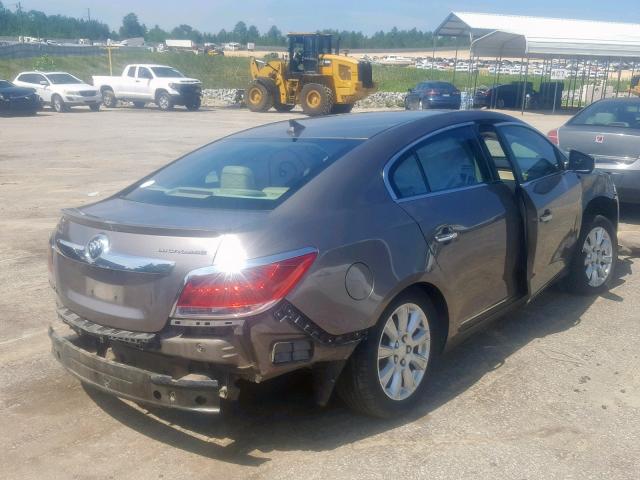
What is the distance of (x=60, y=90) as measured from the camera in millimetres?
32312

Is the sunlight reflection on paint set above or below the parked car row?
above

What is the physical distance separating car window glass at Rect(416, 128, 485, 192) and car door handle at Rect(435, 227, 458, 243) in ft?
0.90

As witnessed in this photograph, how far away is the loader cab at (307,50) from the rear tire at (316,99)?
743mm

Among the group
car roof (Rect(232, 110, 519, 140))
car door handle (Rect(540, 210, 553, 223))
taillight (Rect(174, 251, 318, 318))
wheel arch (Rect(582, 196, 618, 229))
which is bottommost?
wheel arch (Rect(582, 196, 618, 229))

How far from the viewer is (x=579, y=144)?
29.3 feet

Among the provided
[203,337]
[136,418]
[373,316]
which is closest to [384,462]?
[373,316]

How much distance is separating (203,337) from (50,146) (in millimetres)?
16527

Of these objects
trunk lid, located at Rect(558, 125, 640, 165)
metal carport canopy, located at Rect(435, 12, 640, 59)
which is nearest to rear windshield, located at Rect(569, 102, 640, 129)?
trunk lid, located at Rect(558, 125, 640, 165)

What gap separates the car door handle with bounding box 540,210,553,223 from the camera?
5.20 m

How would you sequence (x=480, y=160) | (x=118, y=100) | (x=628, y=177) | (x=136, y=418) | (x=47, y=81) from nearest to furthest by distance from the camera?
(x=136, y=418), (x=480, y=160), (x=628, y=177), (x=47, y=81), (x=118, y=100)

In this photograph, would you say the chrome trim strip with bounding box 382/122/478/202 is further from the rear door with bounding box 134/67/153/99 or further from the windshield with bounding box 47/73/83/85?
the rear door with bounding box 134/67/153/99

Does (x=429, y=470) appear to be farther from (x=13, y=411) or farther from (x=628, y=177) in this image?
(x=628, y=177)

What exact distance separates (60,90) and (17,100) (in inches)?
107

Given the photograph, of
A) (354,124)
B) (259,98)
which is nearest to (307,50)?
(259,98)
